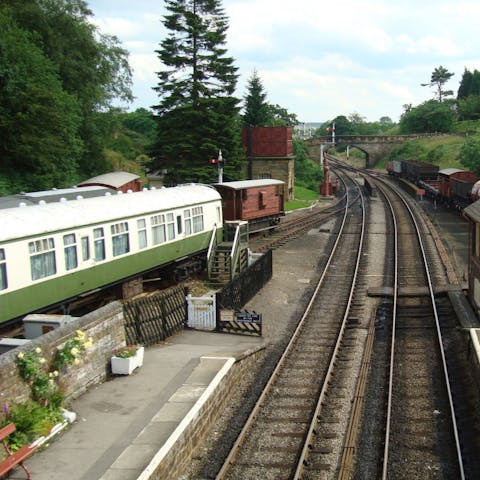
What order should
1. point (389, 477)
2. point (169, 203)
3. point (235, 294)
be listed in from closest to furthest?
point (389, 477), point (235, 294), point (169, 203)

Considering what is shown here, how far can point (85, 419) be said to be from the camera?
10.2 meters

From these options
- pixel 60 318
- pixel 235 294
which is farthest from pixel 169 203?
pixel 60 318

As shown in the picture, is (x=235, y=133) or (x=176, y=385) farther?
(x=235, y=133)

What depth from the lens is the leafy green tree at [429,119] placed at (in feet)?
372

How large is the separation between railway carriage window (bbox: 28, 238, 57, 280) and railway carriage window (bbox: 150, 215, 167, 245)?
5430 millimetres

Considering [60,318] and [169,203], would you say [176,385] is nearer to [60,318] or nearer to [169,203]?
[60,318]

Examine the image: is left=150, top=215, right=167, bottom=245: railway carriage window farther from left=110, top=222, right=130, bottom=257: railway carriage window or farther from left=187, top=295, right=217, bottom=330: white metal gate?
left=187, top=295, right=217, bottom=330: white metal gate

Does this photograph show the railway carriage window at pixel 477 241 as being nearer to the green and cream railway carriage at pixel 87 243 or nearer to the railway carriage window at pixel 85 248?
the green and cream railway carriage at pixel 87 243

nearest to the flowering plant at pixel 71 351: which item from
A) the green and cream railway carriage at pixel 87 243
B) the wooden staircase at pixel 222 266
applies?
the green and cream railway carriage at pixel 87 243

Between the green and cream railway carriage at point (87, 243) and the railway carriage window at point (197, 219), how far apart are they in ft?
0.13

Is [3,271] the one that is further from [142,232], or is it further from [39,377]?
[142,232]

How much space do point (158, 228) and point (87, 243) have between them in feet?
14.1

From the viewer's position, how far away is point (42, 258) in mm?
14609

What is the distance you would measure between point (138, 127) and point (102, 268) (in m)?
93.6
